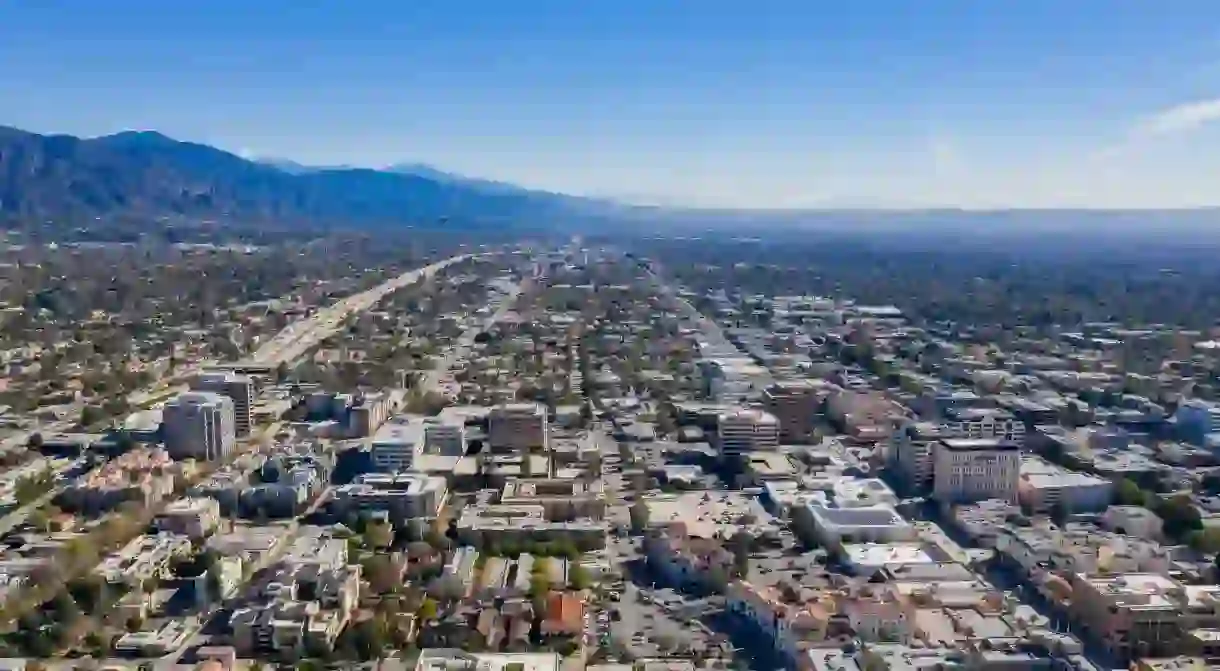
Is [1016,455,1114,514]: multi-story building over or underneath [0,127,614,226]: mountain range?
underneath

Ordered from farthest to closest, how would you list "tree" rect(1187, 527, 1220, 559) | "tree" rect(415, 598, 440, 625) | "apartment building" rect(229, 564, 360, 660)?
"tree" rect(1187, 527, 1220, 559), "tree" rect(415, 598, 440, 625), "apartment building" rect(229, 564, 360, 660)

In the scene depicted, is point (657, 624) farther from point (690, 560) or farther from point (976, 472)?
point (976, 472)

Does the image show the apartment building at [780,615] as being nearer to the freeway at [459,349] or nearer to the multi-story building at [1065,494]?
the multi-story building at [1065,494]

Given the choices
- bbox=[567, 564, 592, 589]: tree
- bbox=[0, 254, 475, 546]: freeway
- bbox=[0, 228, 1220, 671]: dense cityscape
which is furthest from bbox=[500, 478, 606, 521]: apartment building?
bbox=[0, 254, 475, 546]: freeway

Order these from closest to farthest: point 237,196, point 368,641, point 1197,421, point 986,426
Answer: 1. point 368,641
2. point 986,426
3. point 1197,421
4. point 237,196

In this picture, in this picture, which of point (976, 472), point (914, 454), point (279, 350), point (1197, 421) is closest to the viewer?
point (976, 472)

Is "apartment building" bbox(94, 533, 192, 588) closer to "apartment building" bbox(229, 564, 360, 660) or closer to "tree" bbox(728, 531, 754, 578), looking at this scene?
"apartment building" bbox(229, 564, 360, 660)

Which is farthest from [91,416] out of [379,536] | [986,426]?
[986,426]
